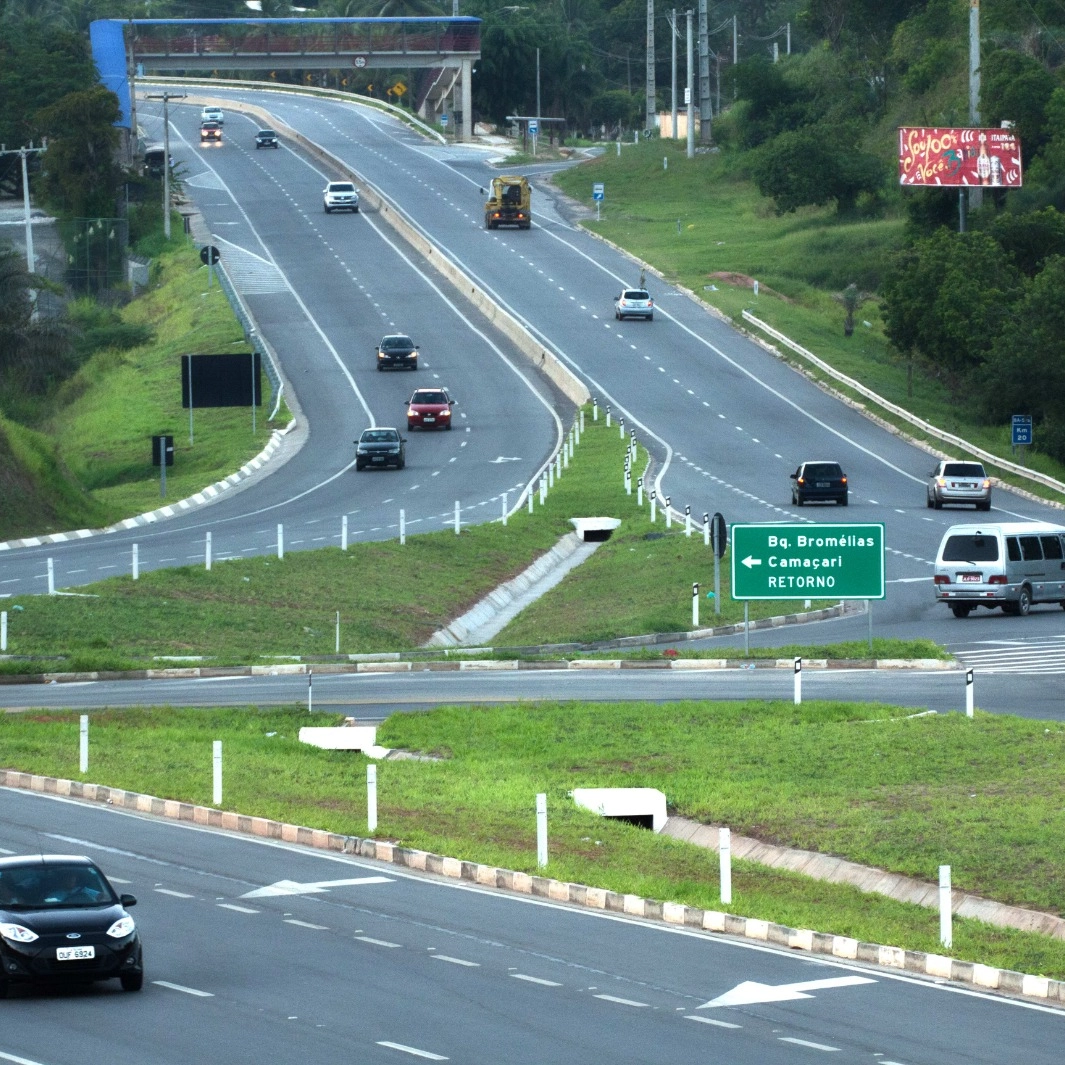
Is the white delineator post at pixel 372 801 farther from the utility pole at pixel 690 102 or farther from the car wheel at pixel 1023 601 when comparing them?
the utility pole at pixel 690 102

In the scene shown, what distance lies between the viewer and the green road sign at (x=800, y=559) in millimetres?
36000

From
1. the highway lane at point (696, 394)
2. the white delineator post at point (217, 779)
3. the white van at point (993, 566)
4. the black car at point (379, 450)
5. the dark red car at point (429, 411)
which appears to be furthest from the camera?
the dark red car at point (429, 411)

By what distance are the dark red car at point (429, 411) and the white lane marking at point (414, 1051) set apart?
207 ft

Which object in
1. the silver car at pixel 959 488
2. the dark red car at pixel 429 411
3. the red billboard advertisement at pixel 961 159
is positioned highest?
the red billboard advertisement at pixel 961 159

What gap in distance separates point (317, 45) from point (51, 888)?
489 feet

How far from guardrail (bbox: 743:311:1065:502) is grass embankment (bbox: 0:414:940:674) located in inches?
652

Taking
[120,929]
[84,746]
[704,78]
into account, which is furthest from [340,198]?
[120,929]

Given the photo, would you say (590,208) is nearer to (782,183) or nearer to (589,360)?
(782,183)

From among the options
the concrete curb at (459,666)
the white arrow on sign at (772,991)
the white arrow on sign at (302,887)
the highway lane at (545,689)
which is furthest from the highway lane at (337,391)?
the white arrow on sign at (772,991)

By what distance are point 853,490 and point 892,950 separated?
47223 mm

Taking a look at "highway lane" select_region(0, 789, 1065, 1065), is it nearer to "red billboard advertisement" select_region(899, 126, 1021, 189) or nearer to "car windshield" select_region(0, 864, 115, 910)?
"car windshield" select_region(0, 864, 115, 910)

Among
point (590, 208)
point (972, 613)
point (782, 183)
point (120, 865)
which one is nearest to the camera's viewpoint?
point (120, 865)

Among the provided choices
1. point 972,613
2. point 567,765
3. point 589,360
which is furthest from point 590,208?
point 567,765

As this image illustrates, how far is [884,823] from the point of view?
21.6 m
